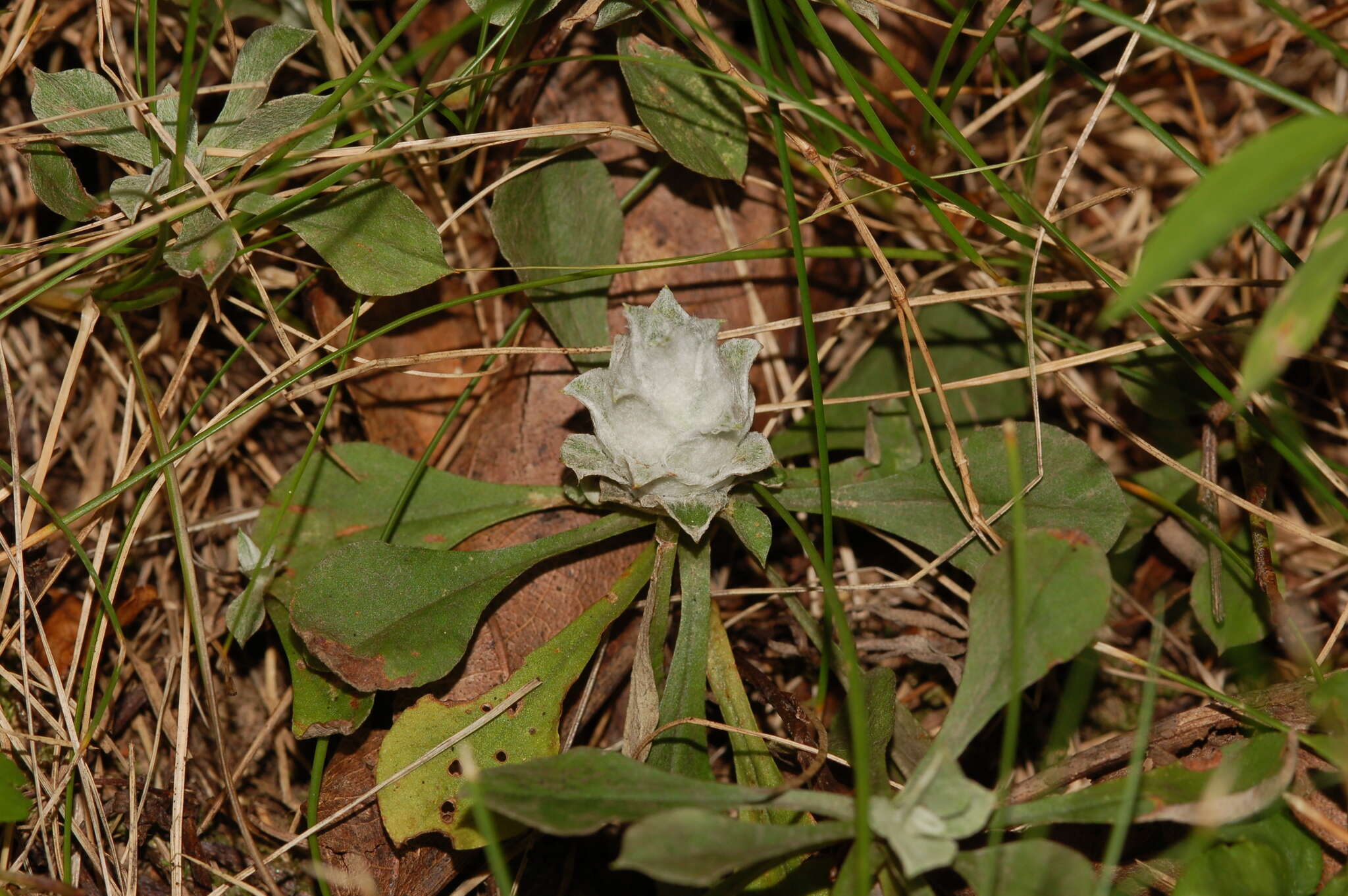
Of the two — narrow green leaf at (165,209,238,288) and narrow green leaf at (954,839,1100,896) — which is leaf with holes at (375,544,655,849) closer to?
narrow green leaf at (954,839,1100,896)

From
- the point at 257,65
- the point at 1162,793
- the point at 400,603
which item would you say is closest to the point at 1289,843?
the point at 1162,793

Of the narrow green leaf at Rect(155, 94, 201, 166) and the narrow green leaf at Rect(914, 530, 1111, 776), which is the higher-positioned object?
the narrow green leaf at Rect(155, 94, 201, 166)

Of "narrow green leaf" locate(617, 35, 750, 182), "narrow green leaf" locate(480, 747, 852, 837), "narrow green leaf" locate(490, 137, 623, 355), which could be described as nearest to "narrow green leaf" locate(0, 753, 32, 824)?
"narrow green leaf" locate(480, 747, 852, 837)

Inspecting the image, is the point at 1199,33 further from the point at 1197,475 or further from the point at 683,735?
the point at 683,735

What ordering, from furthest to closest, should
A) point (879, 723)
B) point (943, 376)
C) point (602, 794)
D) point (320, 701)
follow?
1. point (943, 376)
2. point (320, 701)
3. point (879, 723)
4. point (602, 794)

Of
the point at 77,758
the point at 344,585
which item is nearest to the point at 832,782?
the point at 344,585

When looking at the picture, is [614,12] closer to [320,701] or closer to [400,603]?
[400,603]
